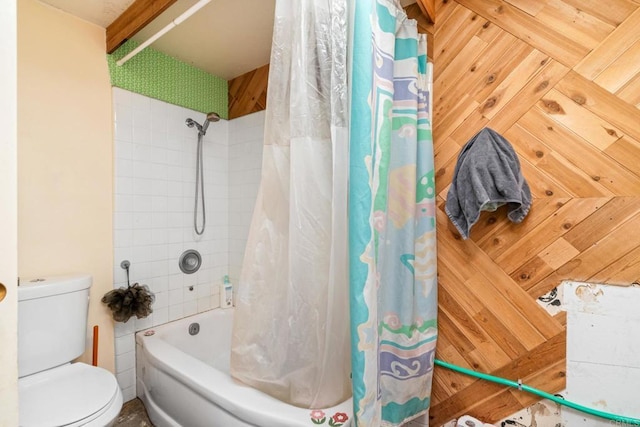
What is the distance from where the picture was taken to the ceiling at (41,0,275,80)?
5.22 ft

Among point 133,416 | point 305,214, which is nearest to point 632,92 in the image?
point 305,214

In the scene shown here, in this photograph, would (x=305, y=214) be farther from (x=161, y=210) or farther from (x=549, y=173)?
(x=161, y=210)

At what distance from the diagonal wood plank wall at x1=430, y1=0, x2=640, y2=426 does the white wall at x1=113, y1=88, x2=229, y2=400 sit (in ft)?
5.60

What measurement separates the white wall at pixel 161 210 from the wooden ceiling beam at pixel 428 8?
5.53 ft

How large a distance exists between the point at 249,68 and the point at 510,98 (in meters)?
1.83

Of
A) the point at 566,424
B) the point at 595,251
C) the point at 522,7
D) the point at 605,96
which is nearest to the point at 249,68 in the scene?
the point at 522,7

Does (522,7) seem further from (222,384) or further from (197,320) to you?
(197,320)

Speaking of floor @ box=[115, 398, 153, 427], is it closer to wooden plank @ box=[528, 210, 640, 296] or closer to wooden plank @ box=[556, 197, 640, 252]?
wooden plank @ box=[528, 210, 640, 296]

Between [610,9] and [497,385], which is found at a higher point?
[610,9]

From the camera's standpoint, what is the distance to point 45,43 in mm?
1562

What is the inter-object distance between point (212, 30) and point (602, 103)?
200 cm

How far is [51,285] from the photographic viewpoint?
1418 millimetres

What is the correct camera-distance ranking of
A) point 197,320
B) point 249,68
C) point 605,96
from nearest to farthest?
point 605,96
point 197,320
point 249,68

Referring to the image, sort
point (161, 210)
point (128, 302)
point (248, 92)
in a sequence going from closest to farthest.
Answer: point (128, 302), point (161, 210), point (248, 92)
